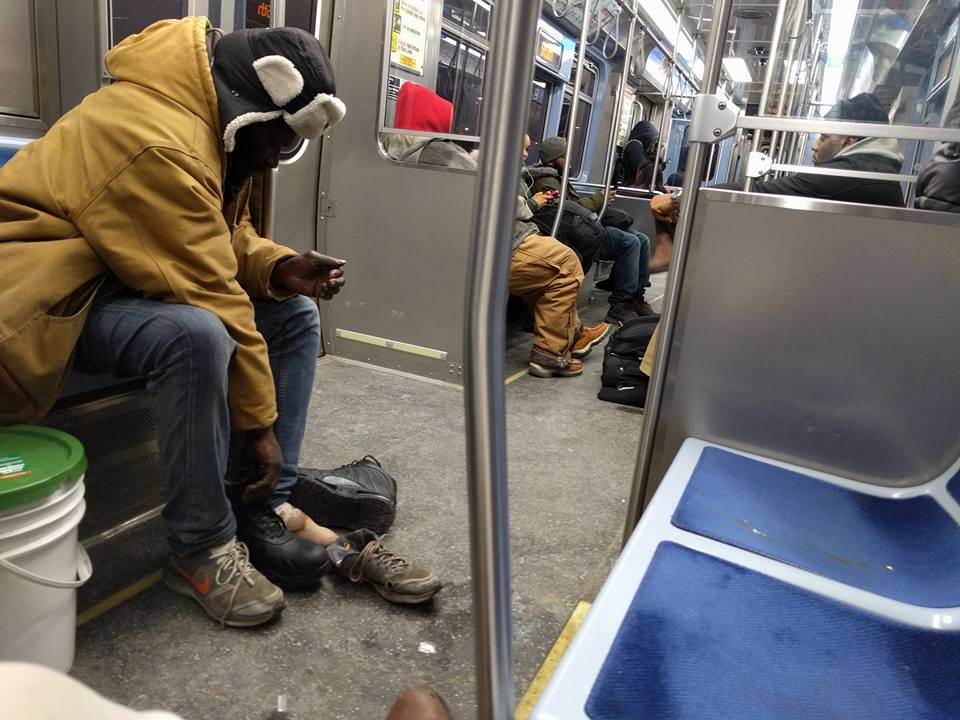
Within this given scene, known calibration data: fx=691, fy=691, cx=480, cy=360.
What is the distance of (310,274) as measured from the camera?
176cm

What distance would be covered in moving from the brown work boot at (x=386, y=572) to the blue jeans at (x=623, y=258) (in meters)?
4.24

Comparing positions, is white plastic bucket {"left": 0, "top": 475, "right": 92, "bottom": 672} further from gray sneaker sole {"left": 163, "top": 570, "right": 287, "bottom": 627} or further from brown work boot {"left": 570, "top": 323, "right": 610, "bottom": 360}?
brown work boot {"left": 570, "top": 323, "right": 610, "bottom": 360}

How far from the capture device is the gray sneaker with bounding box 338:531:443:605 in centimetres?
160

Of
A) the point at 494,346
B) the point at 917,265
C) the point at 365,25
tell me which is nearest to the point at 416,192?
the point at 365,25

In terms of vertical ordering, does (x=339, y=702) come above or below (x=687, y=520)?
below

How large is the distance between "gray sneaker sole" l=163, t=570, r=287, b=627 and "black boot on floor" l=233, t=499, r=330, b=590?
0.23 feet

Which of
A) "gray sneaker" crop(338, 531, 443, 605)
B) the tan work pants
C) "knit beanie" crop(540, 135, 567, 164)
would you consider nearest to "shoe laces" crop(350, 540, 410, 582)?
"gray sneaker" crop(338, 531, 443, 605)

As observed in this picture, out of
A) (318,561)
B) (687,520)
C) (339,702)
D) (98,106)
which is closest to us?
(687,520)

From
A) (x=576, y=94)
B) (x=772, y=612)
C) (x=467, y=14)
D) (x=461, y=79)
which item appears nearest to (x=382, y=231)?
(x=461, y=79)

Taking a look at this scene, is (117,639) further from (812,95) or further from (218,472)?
(812,95)

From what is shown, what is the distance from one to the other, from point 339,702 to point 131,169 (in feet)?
3.61

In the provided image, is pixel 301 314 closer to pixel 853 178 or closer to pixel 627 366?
pixel 853 178

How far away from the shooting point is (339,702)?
131 cm

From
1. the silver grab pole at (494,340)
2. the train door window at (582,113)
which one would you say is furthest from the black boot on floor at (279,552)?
the train door window at (582,113)
